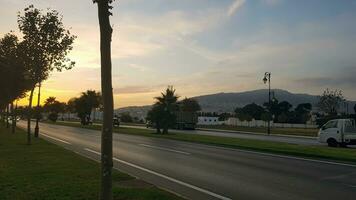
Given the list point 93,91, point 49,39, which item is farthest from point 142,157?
point 93,91

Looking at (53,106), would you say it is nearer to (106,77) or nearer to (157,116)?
(157,116)

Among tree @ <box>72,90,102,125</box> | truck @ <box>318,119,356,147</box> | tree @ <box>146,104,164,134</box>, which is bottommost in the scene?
truck @ <box>318,119,356,147</box>

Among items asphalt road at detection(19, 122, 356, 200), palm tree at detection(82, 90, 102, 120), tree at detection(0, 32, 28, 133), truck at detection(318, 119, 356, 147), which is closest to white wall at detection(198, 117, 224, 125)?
palm tree at detection(82, 90, 102, 120)

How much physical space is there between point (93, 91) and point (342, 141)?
6188 centimetres

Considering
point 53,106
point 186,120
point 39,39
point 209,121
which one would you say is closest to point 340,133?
point 39,39

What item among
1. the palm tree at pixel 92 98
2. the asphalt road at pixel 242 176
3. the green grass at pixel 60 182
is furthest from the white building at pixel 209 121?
the green grass at pixel 60 182

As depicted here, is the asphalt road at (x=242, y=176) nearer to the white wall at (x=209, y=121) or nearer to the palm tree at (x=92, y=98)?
the palm tree at (x=92, y=98)

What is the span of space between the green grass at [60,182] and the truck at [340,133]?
20.3 meters

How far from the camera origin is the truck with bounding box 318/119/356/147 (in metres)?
33.5

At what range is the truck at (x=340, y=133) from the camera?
110 feet

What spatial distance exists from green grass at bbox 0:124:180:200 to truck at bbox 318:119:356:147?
20.3 m

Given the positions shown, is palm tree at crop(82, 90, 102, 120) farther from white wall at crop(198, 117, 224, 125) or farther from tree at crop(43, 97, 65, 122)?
tree at crop(43, 97, 65, 122)

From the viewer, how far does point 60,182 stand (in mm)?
12984

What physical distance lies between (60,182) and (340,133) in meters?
24.6
